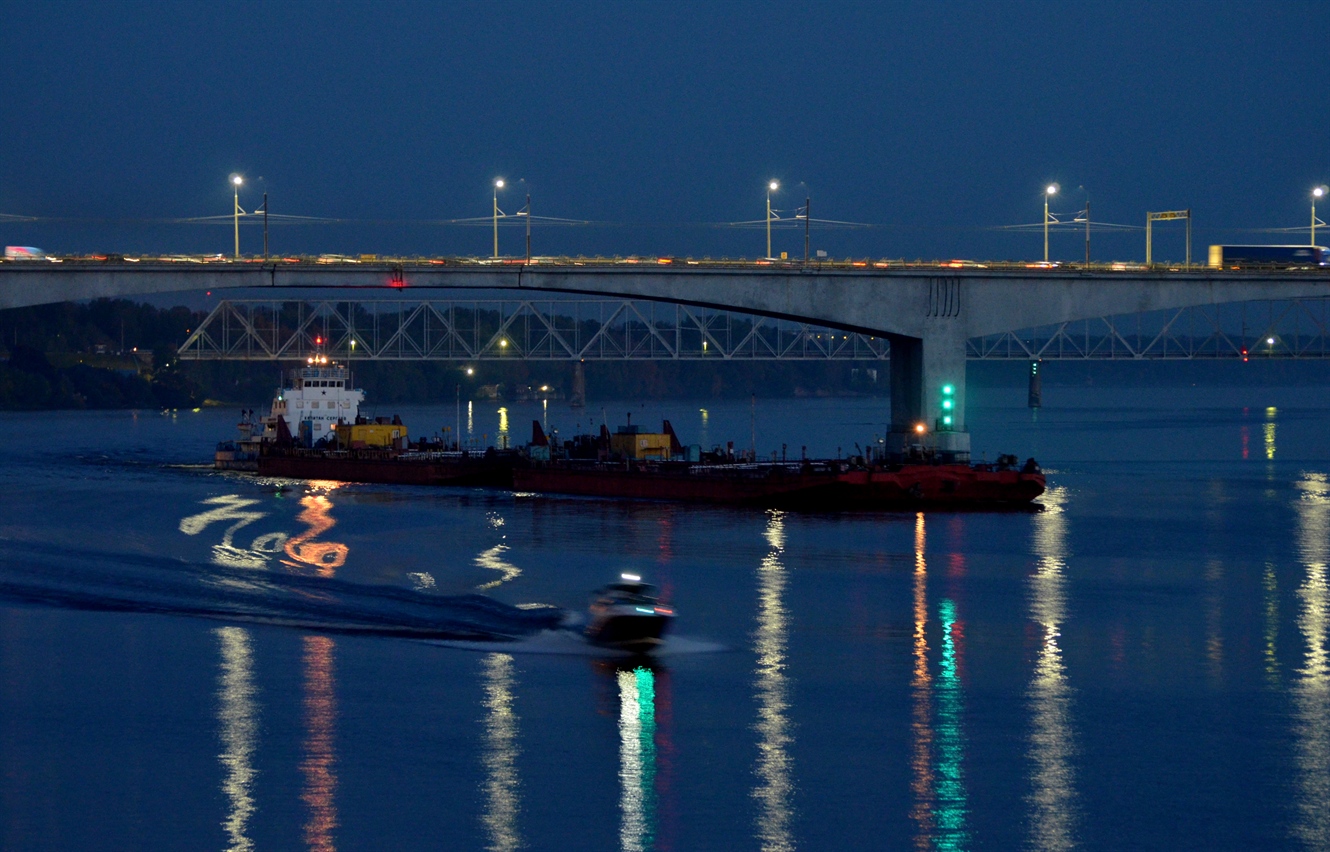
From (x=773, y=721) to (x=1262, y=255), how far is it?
264ft

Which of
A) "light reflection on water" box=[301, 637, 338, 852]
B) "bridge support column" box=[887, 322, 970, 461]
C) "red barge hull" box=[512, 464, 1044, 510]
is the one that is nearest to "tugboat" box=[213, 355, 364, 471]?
"red barge hull" box=[512, 464, 1044, 510]

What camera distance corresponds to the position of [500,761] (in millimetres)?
27172

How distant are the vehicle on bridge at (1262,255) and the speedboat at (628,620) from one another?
7118 centimetres

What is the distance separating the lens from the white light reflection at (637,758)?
23.3 m

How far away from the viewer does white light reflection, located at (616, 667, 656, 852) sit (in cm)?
2328

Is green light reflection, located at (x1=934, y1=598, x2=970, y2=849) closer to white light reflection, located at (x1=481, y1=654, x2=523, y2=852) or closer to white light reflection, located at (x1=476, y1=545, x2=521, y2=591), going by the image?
white light reflection, located at (x1=481, y1=654, x2=523, y2=852)

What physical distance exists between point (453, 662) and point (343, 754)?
838 centimetres

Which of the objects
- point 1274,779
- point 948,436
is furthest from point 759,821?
point 948,436

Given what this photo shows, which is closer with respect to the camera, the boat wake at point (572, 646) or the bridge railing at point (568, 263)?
the boat wake at point (572, 646)

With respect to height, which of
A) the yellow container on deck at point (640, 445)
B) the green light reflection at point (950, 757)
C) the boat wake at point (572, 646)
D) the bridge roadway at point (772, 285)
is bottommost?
the green light reflection at point (950, 757)

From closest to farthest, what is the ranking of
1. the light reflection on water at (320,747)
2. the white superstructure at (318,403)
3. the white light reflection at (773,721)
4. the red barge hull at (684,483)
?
the light reflection on water at (320,747) → the white light reflection at (773,721) → the red barge hull at (684,483) → the white superstructure at (318,403)

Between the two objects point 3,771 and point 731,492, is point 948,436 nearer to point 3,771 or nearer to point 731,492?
point 731,492

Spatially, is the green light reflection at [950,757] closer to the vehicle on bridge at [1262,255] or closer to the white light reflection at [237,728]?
the white light reflection at [237,728]

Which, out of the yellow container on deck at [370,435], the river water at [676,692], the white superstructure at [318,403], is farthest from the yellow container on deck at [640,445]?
the white superstructure at [318,403]
